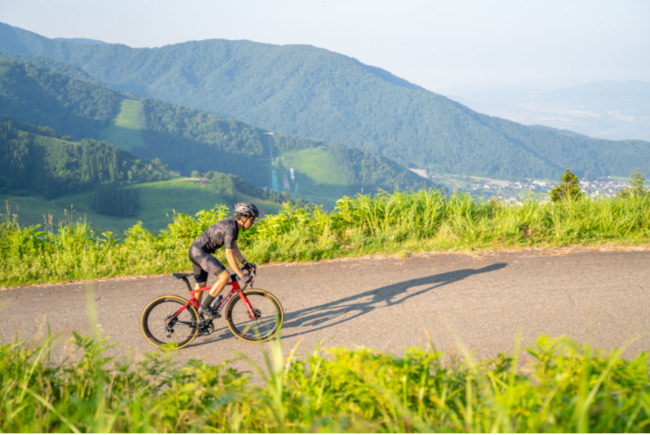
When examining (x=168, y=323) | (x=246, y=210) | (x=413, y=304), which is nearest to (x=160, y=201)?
(x=168, y=323)

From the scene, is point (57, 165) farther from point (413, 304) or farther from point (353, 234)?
point (413, 304)

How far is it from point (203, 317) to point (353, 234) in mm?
3831

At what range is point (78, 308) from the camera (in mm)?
5977

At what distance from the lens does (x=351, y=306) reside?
19.1 feet

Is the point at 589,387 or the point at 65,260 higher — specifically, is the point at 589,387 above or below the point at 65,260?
below

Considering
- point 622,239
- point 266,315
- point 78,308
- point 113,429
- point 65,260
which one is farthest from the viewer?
point 622,239

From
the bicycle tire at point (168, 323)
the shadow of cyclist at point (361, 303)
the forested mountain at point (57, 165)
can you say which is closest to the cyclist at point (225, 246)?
the bicycle tire at point (168, 323)

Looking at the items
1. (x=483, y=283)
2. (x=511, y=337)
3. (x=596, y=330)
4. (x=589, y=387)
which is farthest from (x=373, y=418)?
(x=483, y=283)

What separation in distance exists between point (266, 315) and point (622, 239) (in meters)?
6.87

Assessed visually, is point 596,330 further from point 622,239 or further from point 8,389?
point 8,389

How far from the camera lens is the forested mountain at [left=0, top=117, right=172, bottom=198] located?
117 metres

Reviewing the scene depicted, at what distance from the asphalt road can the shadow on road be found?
14mm

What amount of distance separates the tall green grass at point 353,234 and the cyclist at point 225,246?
236cm

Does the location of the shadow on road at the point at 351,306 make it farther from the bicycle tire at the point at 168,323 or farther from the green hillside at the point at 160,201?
the green hillside at the point at 160,201
